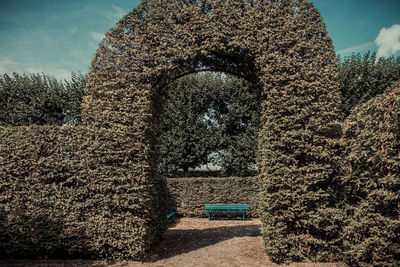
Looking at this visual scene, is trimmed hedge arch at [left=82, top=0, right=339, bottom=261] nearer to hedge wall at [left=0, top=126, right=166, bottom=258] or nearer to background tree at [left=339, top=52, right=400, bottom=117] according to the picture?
hedge wall at [left=0, top=126, right=166, bottom=258]

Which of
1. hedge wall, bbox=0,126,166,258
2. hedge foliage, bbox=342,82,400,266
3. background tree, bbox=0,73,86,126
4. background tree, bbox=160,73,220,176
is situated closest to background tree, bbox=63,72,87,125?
background tree, bbox=0,73,86,126

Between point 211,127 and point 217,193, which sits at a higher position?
point 211,127

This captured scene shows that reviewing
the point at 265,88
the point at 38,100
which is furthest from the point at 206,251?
the point at 38,100

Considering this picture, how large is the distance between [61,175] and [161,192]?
2.64 meters

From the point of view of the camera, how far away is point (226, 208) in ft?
34.0

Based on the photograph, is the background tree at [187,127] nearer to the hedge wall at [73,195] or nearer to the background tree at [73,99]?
the background tree at [73,99]

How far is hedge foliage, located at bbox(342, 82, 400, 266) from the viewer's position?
14.2 ft

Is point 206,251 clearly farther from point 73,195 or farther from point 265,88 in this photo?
point 265,88

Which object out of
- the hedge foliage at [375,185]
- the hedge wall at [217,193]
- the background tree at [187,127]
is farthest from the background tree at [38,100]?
the hedge foliage at [375,185]

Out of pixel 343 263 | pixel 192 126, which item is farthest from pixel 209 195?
pixel 343 263

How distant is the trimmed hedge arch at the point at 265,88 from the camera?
5.12 m

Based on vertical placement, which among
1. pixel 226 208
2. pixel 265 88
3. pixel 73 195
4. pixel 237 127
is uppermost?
pixel 237 127

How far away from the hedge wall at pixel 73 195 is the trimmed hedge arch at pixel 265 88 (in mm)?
195

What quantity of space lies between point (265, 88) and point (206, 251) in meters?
4.33
